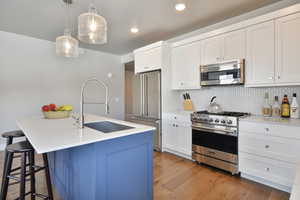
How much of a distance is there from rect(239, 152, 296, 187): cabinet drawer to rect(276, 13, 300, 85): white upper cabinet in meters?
1.08

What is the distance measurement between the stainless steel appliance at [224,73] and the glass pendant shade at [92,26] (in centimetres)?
189

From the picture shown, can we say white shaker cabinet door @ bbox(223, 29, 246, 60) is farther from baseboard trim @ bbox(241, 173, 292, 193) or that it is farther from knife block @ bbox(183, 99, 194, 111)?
baseboard trim @ bbox(241, 173, 292, 193)

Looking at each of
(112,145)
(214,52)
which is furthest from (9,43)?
(214,52)

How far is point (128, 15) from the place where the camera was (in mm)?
2717

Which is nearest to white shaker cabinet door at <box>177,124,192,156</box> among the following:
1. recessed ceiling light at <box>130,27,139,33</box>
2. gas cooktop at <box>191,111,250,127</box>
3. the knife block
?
gas cooktop at <box>191,111,250,127</box>

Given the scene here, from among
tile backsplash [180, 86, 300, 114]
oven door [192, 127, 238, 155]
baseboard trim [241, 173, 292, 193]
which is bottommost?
baseboard trim [241, 173, 292, 193]

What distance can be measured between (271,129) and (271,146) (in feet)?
0.72

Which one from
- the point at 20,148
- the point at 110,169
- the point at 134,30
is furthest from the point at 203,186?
the point at 134,30

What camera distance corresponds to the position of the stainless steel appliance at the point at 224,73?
2500 mm

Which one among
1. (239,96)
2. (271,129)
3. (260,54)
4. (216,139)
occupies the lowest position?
(216,139)

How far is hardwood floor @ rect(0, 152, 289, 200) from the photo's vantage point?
1.88m

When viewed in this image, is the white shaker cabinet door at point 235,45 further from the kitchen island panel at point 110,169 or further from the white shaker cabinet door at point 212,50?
the kitchen island panel at point 110,169

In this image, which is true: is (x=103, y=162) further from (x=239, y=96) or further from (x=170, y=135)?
(x=239, y=96)

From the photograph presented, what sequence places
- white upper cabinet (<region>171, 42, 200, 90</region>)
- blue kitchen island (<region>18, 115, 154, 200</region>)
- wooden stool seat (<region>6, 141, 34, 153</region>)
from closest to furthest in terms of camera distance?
blue kitchen island (<region>18, 115, 154, 200</region>) < wooden stool seat (<region>6, 141, 34, 153</region>) < white upper cabinet (<region>171, 42, 200, 90</region>)
